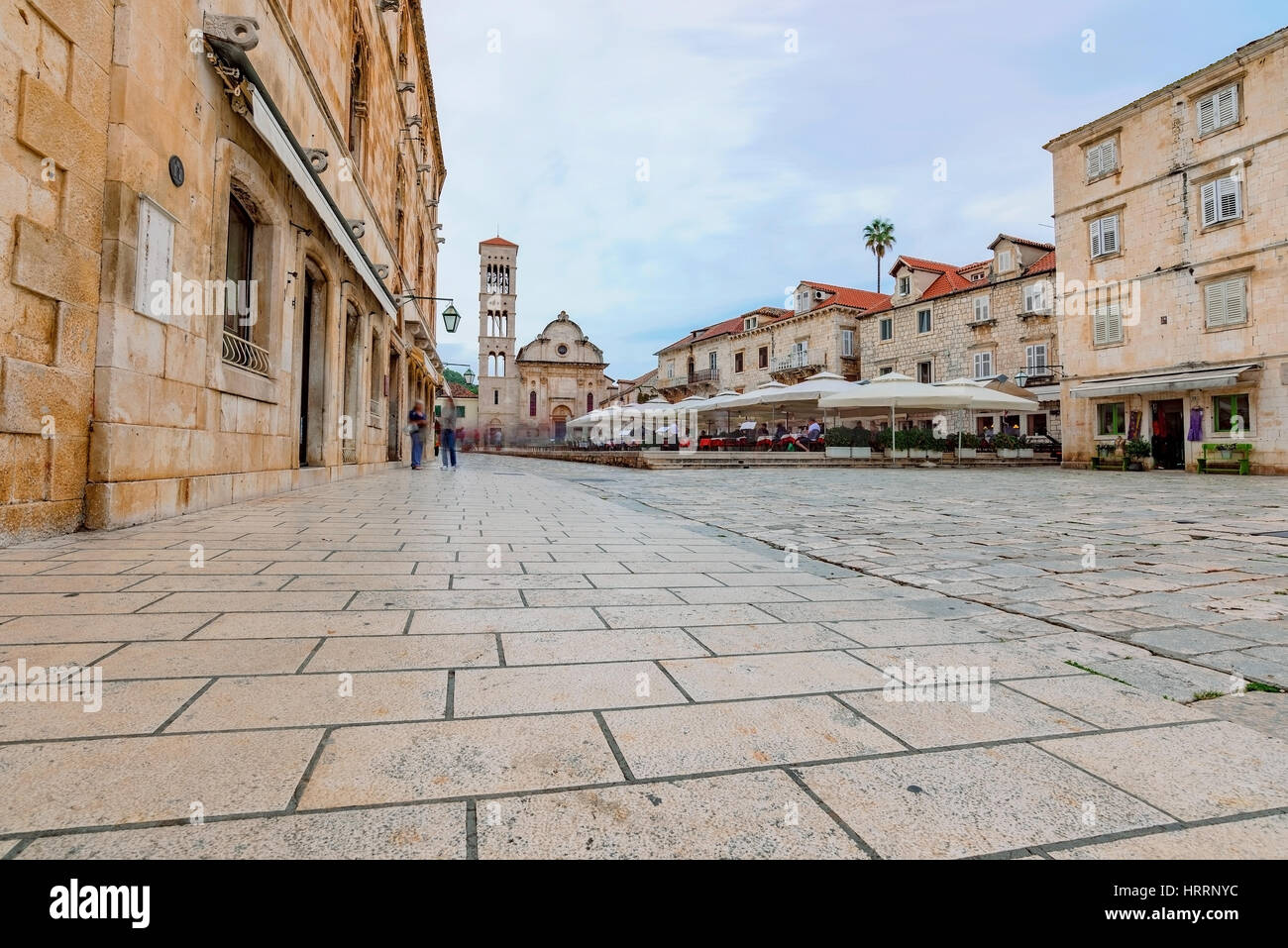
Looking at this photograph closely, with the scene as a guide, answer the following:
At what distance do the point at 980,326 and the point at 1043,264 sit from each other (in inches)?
131

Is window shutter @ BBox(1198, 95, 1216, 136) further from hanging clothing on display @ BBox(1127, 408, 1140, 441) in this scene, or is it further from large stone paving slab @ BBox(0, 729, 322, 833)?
large stone paving slab @ BBox(0, 729, 322, 833)

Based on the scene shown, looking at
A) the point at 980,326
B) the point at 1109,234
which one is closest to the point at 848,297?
the point at 980,326

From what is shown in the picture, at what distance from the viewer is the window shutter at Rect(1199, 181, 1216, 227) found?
1797cm

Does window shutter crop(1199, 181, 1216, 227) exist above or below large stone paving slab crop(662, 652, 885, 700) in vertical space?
above

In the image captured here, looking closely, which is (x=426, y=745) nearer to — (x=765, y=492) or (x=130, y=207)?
(x=130, y=207)

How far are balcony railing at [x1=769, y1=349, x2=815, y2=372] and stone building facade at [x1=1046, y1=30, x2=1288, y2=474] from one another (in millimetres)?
15270

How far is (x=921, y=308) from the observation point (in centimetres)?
3166

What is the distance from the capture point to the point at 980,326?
28.9 m

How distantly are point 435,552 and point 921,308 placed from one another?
3235 centimetres

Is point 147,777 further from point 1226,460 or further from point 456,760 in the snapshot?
point 1226,460

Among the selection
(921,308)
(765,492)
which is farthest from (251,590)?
(921,308)

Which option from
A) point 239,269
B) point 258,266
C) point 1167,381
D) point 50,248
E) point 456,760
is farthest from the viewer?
point 1167,381

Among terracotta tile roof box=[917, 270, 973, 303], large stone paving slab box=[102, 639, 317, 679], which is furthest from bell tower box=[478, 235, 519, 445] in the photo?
large stone paving slab box=[102, 639, 317, 679]

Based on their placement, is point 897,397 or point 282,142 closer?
point 282,142
